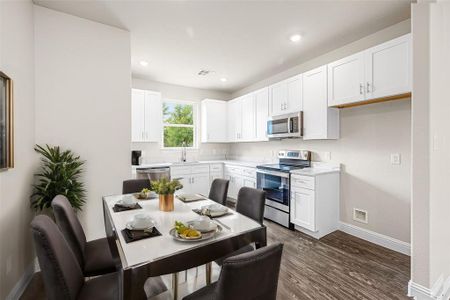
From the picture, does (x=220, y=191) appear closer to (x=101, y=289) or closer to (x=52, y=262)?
(x=101, y=289)

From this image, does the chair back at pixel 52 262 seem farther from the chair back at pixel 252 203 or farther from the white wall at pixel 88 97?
the white wall at pixel 88 97

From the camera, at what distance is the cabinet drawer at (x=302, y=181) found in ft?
9.92

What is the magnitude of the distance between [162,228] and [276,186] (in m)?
2.49

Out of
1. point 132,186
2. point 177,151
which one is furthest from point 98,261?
point 177,151

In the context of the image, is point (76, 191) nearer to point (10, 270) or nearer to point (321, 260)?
point (10, 270)

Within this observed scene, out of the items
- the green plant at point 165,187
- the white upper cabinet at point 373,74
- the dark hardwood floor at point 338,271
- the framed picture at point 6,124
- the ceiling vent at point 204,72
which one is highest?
the ceiling vent at point 204,72

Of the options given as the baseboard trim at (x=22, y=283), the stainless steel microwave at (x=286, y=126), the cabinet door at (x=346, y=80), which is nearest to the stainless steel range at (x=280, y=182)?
the stainless steel microwave at (x=286, y=126)

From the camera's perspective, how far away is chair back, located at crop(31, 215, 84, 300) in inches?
40.4

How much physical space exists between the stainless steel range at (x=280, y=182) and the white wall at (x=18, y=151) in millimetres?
3097

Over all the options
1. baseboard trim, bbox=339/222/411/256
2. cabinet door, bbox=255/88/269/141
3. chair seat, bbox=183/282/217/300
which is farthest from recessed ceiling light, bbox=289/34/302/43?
chair seat, bbox=183/282/217/300

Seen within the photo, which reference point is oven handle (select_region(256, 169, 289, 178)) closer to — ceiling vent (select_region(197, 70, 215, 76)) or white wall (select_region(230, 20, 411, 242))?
white wall (select_region(230, 20, 411, 242))

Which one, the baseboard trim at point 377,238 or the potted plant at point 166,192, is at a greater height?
the potted plant at point 166,192

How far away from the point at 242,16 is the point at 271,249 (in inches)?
97.6
